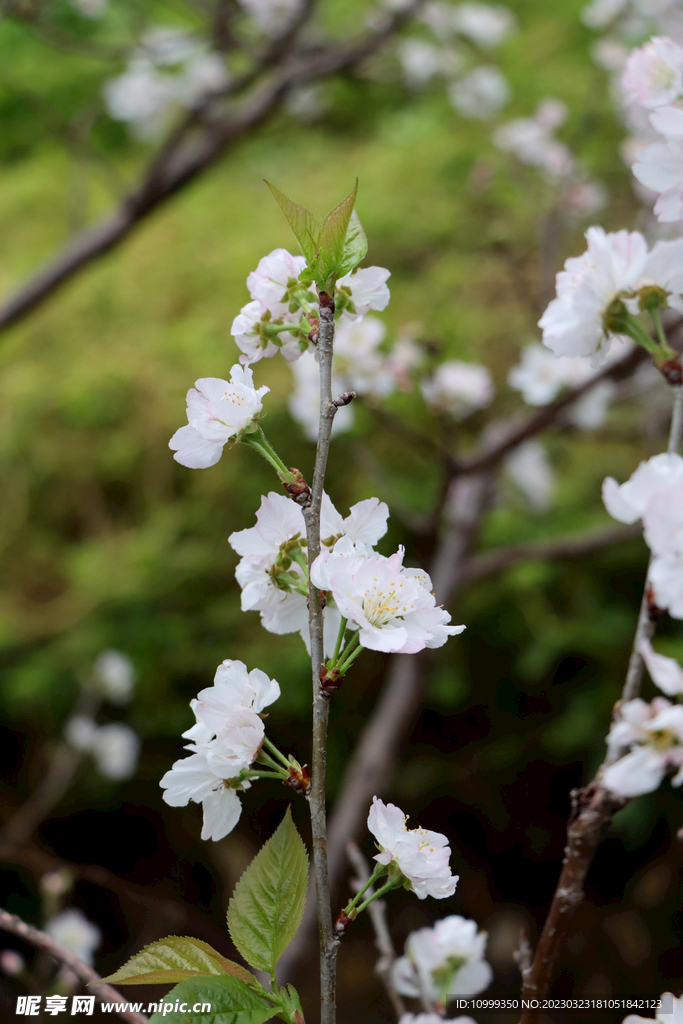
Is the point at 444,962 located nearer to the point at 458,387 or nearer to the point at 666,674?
the point at 666,674

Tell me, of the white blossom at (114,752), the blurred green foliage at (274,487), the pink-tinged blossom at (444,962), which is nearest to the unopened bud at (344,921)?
the pink-tinged blossom at (444,962)

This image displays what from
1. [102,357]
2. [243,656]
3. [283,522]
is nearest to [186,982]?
[283,522]

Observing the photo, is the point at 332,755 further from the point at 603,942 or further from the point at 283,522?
the point at 283,522

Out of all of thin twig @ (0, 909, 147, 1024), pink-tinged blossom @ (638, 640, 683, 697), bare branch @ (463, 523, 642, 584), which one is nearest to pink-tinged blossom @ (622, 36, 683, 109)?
pink-tinged blossom @ (638, 640, 683, 697)

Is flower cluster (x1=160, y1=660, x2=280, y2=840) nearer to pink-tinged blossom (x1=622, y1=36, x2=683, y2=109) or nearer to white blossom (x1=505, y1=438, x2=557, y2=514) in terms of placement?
pink-tinged blossom (x1=622, y1=36, x2=683, y2=109)

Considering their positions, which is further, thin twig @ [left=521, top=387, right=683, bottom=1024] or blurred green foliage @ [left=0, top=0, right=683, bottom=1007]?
blurred green foliage @ [left=0, top=0, right=683, bottom=1007]

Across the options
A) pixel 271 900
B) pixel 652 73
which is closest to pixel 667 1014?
pixel 271 900
